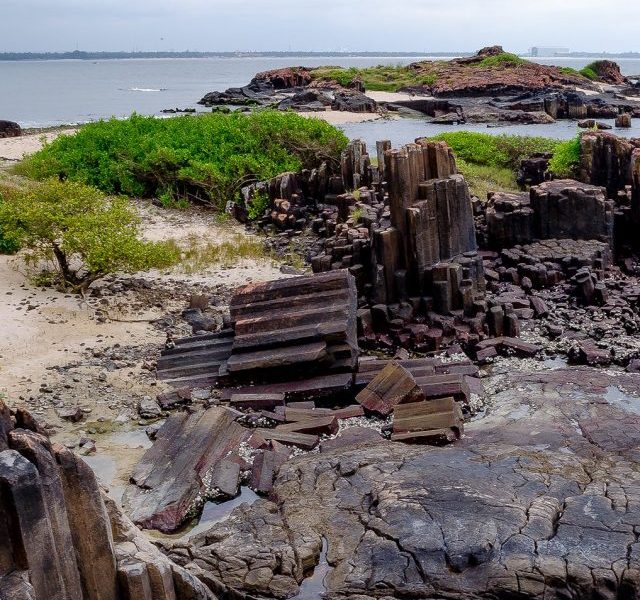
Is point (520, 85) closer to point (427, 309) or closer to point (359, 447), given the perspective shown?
point (427, 309)

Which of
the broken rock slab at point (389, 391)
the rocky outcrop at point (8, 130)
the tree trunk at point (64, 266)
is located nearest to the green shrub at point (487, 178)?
the tree trunk at point (64, 266)

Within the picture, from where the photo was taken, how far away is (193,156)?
79.5 ft

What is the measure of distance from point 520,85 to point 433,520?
68183 mm

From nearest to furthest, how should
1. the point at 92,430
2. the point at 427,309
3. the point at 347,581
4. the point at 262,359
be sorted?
the point at 347,581, the point at 92,430, the point at 262,359, the point at 427,309

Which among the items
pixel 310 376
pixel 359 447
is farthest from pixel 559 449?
pixel 310 376

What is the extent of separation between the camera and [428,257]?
44.6ft

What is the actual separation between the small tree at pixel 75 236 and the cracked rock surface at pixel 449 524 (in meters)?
6.72

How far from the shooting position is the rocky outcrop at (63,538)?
421 cm

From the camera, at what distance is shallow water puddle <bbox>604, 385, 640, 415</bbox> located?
32.9 ft

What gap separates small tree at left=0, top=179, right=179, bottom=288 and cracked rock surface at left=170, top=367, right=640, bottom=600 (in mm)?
6720

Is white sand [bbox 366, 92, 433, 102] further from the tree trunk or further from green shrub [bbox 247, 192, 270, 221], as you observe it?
the tree trunk

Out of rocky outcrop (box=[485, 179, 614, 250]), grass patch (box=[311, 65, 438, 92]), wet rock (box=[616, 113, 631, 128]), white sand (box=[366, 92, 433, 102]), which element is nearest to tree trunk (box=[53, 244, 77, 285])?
A: rocky outcrop (box=[485, 179, 614, 250])

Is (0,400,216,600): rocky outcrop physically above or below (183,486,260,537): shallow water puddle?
above

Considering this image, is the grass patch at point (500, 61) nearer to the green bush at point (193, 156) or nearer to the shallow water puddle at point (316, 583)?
the green bush at point (193, 156)
